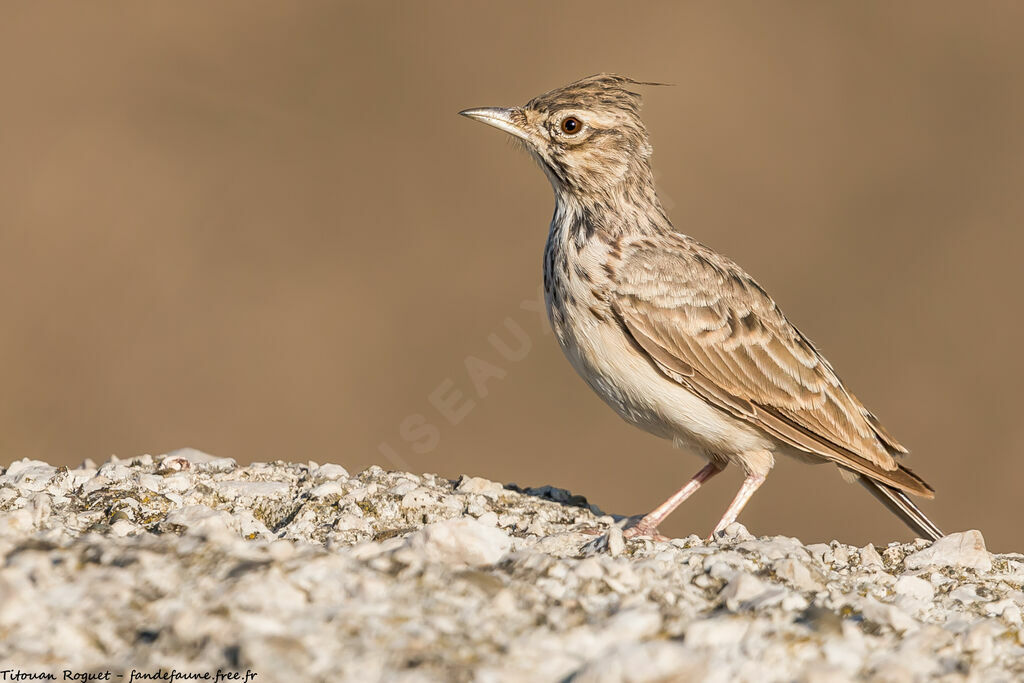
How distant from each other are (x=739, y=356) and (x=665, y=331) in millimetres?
529

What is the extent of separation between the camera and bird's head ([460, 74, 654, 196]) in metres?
6.32

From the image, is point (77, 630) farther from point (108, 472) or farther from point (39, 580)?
point (108, 472)

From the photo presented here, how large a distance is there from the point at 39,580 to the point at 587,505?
3250mm

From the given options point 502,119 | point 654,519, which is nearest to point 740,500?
point 654,519

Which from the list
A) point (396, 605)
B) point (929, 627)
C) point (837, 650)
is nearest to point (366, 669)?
point (396, 605)

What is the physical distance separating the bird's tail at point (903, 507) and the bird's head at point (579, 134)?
7.73 ft

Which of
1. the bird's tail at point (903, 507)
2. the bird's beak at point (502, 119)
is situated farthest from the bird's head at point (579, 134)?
the bird's tail at point (903, 507)

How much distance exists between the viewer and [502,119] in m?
6.39

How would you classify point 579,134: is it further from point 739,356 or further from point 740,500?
point 740,500

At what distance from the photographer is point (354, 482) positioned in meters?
5.40

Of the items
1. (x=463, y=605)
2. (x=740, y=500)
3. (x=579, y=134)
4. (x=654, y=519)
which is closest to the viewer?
(x=463, y=605)

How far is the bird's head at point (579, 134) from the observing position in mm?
6324

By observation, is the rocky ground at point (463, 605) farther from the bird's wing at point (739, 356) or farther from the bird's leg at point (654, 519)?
the bird's wing at point (739, 356)

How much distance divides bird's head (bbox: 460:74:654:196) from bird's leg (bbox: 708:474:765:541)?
1.92m
